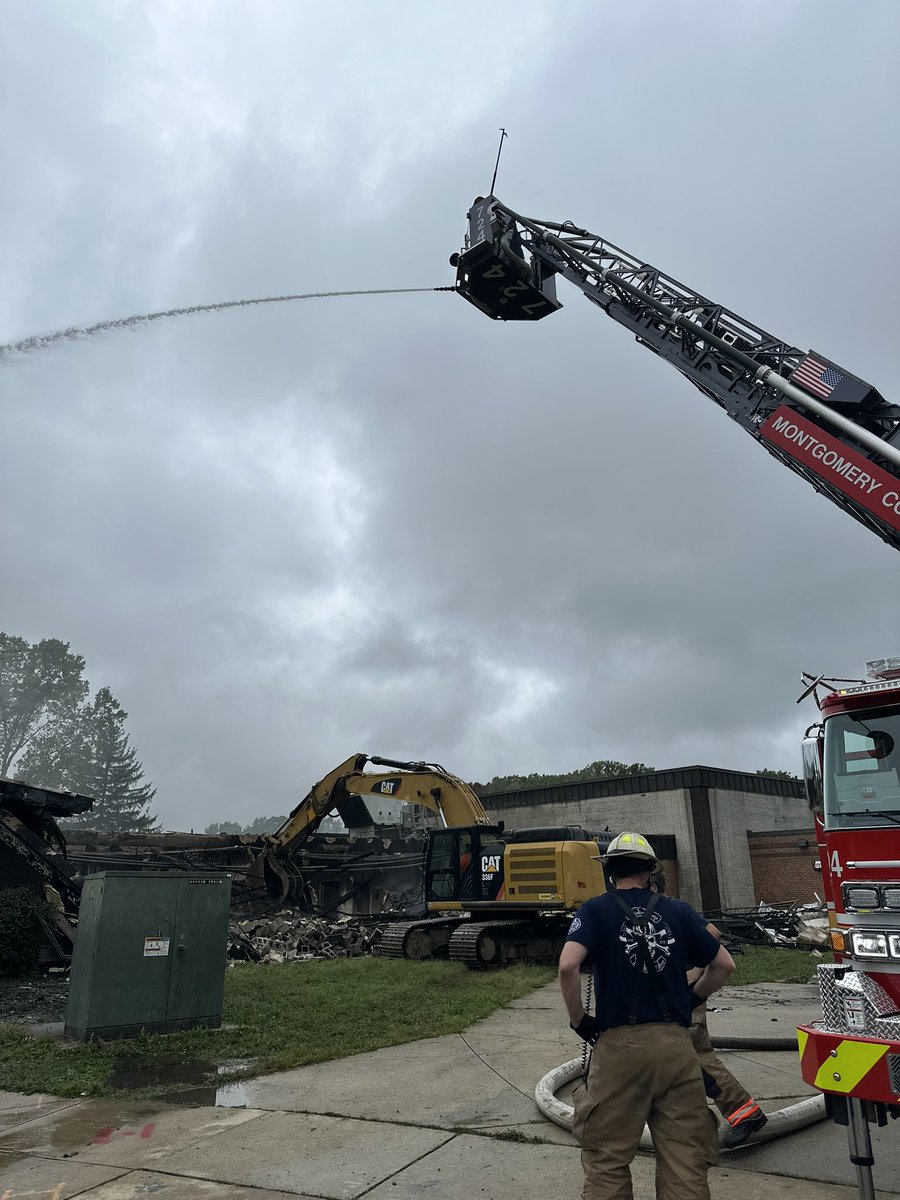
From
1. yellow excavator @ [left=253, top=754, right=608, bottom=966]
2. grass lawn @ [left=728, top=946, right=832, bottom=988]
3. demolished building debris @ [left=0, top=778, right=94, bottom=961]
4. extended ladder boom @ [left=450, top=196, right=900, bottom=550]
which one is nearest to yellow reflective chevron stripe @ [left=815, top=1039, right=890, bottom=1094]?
extended ladder boom @ [left=450, top=196, right=900, bottom=550]

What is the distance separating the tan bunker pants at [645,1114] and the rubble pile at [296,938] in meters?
15.7

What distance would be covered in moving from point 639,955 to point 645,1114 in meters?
0.67

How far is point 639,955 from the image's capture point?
3.82 meters

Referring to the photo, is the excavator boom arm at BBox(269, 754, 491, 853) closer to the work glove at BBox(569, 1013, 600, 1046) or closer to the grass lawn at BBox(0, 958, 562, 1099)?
the grass lawn at BBox(0, 958, 562, 1099)

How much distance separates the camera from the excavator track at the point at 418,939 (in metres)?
17.4

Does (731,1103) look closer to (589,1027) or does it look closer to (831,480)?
(589,1027)

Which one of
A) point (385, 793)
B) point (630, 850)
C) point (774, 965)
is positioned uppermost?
point (385, 793)

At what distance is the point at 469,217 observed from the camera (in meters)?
12.5

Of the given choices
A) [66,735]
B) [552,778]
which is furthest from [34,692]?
[552,778]

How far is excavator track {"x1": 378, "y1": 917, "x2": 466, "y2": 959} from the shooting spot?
1742 cm

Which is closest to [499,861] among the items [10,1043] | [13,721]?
[10,1043]

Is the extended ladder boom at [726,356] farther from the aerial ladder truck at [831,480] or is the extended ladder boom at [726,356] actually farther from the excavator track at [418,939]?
the excavator track at [418,939]

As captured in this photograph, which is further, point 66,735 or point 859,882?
point 66,735

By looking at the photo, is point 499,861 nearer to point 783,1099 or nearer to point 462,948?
point 462,948
